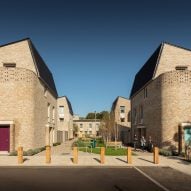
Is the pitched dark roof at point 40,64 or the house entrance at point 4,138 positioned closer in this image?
the house entrance at point 4,138

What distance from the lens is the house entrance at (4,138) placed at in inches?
1139

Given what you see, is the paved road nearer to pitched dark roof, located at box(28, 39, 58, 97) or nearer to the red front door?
the red front door

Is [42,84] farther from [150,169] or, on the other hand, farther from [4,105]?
[150,169]

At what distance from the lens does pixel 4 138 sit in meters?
29.0

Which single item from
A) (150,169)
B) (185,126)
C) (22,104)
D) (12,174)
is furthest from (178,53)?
(12,174)

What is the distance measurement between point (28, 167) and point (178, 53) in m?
21.8

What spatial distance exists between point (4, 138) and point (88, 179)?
15.6 metres

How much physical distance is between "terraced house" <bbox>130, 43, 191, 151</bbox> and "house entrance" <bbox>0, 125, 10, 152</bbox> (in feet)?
43.7

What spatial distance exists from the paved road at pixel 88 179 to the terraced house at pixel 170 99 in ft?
37.7

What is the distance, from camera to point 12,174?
16.7m

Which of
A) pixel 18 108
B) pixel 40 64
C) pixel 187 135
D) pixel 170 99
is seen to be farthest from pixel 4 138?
pixel 187 135

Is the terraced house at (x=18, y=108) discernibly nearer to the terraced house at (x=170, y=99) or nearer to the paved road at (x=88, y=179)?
the paved road at (x=88, y=179)

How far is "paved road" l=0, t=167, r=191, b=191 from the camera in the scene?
1324cm

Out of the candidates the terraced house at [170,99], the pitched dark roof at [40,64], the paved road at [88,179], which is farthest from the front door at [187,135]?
the pitched dark roof at [40,64]
